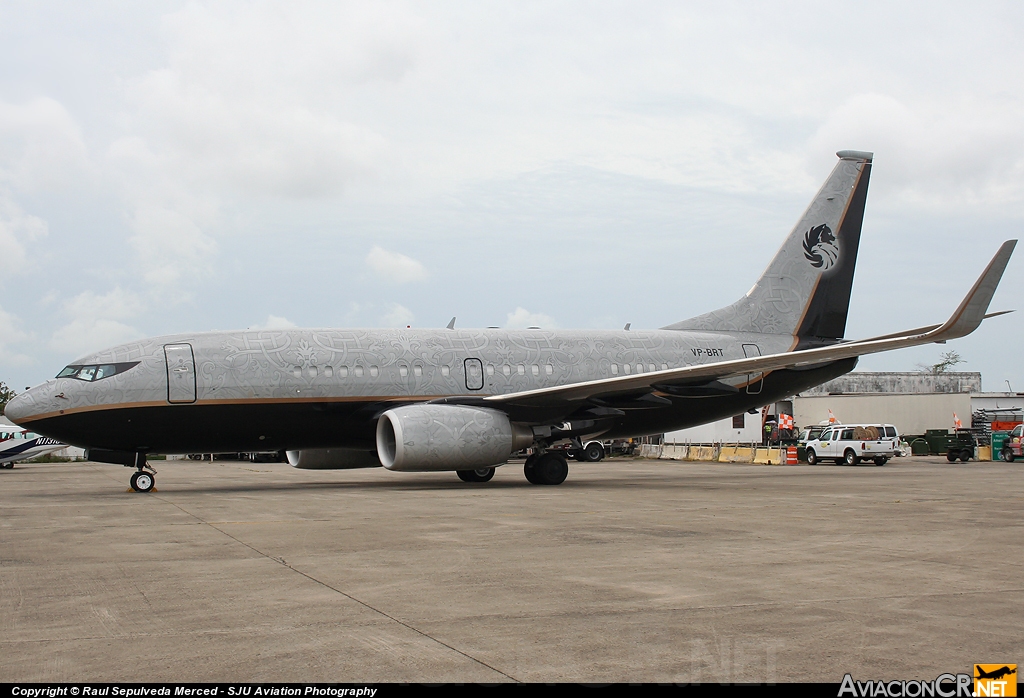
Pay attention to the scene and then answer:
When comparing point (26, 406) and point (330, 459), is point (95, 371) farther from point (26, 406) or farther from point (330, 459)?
point (330, 459)

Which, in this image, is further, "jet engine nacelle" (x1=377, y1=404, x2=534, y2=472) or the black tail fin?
the black tail fin

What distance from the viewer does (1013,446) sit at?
3666 centimetres

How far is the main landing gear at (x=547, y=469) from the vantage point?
2169 cm

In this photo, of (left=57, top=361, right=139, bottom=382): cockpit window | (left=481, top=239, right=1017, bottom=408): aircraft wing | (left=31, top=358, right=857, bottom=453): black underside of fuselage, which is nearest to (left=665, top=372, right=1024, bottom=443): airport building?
(left=31, top=358, right=857, bottom=453): black underside of fuselage

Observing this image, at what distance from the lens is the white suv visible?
114ft

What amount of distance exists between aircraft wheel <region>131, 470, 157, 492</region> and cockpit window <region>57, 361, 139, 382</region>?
252 cm

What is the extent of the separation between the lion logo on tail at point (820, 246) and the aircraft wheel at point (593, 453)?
687 inches

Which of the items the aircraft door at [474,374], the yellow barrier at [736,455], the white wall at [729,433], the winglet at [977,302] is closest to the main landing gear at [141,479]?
the aircraft door at [474,374]

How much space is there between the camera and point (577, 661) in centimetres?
538

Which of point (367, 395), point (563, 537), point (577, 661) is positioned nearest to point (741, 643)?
point (577, 661)

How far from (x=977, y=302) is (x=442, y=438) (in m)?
11.2

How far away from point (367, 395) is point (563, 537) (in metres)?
10.3

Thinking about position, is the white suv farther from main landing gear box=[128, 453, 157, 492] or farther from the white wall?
main landing gear box=[128, 453, 157, 492]

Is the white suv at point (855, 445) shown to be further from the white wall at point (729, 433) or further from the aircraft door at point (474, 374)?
the aircraft door at point (474, 374)
